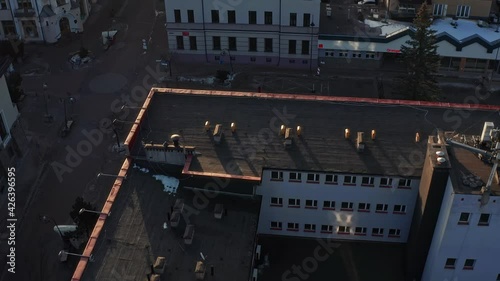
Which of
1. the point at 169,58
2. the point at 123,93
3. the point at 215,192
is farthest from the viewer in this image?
the point at 169,58

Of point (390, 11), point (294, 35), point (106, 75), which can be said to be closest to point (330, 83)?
point (294, 35)

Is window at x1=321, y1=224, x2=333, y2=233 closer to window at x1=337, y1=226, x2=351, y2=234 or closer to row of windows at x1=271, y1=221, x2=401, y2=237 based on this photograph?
row of windows at x1=271, y1=221, x2=401, y2=237

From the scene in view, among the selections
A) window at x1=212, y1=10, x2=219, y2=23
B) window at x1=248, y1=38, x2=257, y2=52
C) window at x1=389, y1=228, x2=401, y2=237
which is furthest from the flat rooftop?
window at x1=248, y1=38, x2=257, y2=52

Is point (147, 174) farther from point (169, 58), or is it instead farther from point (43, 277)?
point (169, 58)

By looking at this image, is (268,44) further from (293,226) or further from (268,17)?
(293,226)

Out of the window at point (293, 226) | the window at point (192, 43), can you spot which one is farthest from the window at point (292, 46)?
the window at point (293, 226)
